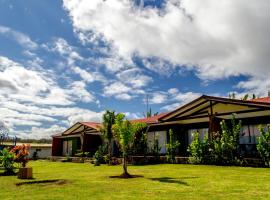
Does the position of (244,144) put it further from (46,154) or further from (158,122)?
(46,154)

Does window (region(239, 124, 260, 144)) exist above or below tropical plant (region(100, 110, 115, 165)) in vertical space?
below

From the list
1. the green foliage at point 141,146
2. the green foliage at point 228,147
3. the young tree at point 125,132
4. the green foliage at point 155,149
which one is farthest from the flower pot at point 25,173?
the green foliage at point 155,149

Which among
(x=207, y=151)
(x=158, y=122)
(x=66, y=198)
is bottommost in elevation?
(x=66, y=198)

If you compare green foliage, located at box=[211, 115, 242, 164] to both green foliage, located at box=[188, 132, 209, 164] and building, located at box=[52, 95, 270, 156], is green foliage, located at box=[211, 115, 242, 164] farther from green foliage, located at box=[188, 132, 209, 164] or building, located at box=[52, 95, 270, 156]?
building, located at box=[52, 95, 270, 156]

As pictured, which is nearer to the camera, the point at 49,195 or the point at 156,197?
the point at 156,197

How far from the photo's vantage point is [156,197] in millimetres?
9789

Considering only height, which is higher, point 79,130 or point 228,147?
point 79,130

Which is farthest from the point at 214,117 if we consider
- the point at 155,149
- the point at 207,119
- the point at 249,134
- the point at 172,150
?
the point at 155,149

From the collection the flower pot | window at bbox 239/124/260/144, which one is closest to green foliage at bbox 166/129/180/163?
window at bbox 239/124/260/144

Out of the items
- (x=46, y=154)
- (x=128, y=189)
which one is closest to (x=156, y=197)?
(x=128, y=189)

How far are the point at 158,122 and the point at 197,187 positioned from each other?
16669 millimetres

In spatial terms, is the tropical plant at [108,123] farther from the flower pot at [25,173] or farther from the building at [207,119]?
the flower pot at [25,173]

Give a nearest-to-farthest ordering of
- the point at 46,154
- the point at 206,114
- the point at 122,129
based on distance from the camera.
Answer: the point at 122,129 → the point at 206,114 → the point at 46,154

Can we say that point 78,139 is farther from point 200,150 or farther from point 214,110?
point 200,150
